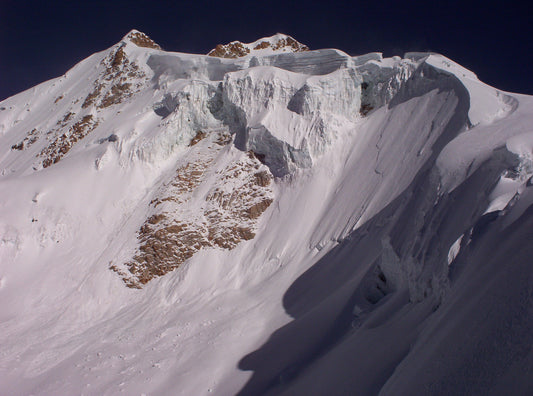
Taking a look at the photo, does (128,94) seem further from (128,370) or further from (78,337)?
(128,370)

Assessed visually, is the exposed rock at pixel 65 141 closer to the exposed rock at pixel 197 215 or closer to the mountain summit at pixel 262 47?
the exposed rock at pixel 197 215

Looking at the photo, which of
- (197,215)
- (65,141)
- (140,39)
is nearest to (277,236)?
(197,215)

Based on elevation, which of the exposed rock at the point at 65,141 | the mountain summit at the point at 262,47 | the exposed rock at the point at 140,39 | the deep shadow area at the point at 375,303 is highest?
the exposed rock at the point at 140,39

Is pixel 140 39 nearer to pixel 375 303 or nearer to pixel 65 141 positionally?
pixel 65 141

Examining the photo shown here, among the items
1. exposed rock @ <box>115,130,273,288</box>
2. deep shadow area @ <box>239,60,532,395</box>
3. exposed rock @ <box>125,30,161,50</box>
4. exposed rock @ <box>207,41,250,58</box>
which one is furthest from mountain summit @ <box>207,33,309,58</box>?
deep shadow area @ <box>239,60,532,395</box>

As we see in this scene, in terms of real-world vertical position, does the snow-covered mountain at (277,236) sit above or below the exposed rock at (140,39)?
below

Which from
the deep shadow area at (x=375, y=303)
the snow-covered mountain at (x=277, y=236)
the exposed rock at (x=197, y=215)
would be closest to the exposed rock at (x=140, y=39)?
the snow-covered mountain at (x=277, y=236)

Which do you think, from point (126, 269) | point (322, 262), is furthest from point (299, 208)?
point (126, 269)

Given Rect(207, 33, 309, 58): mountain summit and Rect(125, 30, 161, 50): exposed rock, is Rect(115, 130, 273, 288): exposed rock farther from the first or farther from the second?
Rect(125, 30, 161, 50): exposed rock
